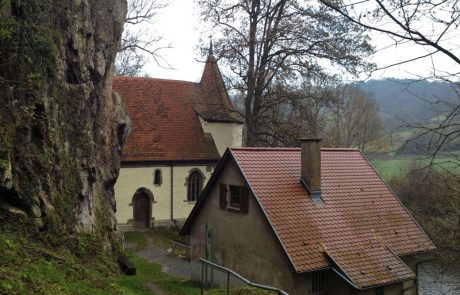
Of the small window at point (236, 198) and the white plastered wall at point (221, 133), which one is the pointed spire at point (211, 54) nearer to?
the white plastered wall at point (221, 133)

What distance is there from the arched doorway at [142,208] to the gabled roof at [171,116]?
2.11 meters

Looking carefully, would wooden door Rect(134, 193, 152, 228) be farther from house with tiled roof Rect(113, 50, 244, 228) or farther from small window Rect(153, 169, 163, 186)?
small window Rect(153, 169, 163, 186)

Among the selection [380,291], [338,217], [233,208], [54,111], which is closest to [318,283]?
[380,291]

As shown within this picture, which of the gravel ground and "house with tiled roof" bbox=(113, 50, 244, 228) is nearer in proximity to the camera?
the gravel ground

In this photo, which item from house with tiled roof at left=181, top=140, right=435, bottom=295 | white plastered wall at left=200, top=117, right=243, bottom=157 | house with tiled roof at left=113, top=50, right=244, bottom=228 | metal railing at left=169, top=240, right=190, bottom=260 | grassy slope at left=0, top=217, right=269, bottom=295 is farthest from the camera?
white plastered wall at left=200, top=117, right=243, bottom=157

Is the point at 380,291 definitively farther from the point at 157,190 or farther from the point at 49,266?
the point at 157,190

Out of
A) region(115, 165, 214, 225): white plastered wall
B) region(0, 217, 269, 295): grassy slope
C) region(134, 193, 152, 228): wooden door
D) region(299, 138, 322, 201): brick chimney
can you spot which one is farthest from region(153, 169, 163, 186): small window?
region(0, 217, 269, 295): grassy slope

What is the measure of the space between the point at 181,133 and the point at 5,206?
1872 cm

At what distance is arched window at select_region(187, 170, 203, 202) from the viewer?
2716cm

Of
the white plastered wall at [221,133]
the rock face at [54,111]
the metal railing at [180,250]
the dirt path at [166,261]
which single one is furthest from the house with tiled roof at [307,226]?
the white plastered wall at [221,133]

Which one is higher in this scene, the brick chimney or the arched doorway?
the brick chimney

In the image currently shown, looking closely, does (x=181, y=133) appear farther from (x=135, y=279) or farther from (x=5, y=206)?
(x=5, y=206)

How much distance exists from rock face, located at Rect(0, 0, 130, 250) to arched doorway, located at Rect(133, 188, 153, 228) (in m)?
9.97

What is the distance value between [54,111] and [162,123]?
53.0 feet
